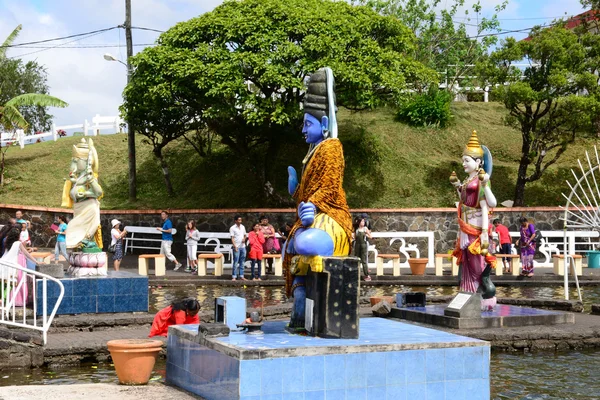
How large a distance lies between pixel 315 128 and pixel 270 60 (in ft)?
58.2

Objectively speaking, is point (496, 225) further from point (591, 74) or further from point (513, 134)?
point (513, 134)

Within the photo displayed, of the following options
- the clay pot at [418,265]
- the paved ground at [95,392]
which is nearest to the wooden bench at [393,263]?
the clay pot at [418,265]

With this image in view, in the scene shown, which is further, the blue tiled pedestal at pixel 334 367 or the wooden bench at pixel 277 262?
the wooden bench at pixel 277 262

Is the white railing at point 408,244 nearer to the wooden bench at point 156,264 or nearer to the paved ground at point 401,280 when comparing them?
the paved ground at point 401,280

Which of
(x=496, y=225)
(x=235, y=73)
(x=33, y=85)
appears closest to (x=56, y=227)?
(x=235, y=73)

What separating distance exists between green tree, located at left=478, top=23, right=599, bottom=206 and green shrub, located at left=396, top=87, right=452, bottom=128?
451cm

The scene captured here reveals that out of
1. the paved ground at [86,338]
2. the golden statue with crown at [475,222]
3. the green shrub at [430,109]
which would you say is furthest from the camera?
the green shrub at [430,109]

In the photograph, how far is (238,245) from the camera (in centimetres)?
2311

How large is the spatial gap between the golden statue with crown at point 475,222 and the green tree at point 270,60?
13333 millimetres

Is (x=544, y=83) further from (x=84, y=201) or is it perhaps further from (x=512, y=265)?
(x=84, y=201)

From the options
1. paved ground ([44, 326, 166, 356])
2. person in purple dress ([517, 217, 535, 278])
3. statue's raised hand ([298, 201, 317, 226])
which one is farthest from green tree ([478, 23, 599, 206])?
statue's raised hand ([298, 201, 317, 226])

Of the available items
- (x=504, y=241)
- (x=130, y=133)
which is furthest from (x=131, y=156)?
(x=504, y=241)

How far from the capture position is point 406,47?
30.1m

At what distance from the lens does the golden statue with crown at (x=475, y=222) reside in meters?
14.0
